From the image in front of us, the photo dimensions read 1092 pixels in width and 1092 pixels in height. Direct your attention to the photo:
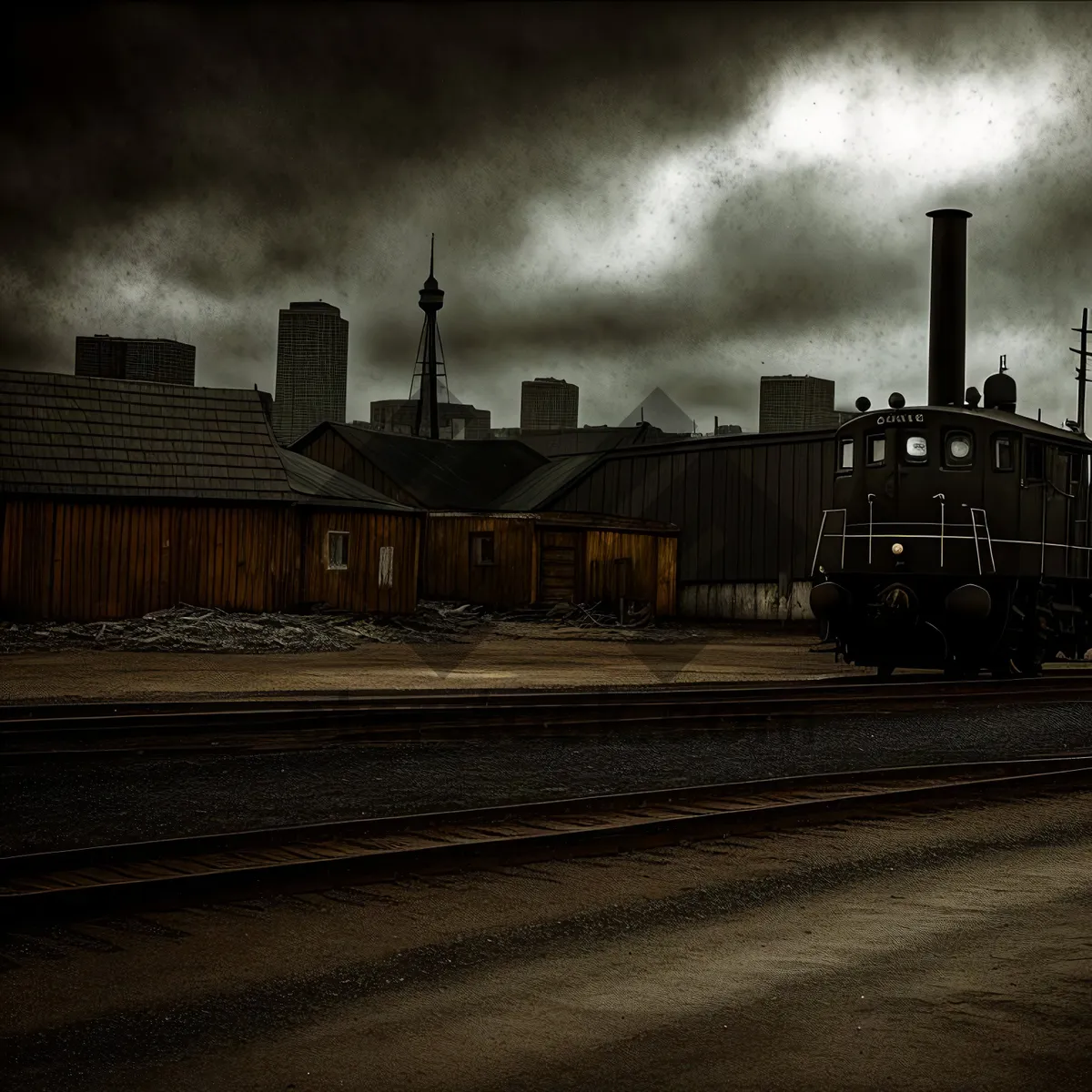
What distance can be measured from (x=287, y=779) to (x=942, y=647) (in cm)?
1152

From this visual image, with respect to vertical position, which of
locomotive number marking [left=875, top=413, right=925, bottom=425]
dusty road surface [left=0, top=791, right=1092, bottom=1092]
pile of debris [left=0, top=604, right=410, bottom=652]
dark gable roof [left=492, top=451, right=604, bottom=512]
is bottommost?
dusty road surface [left=0, top=791, right=1092, bottom=1092]

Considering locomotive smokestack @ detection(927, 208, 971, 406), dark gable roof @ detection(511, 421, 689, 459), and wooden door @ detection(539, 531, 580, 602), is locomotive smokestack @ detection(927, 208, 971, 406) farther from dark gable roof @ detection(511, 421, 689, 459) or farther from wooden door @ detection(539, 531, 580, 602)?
dark gable roof @ detection(511, 421, 689, 459)

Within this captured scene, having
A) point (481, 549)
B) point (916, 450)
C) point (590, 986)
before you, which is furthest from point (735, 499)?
point (590, 986)

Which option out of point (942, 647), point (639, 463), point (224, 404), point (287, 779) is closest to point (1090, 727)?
point (942, 647)

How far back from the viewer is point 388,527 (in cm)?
3102

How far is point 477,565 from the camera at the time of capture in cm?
3603

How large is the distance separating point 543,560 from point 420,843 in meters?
28.1

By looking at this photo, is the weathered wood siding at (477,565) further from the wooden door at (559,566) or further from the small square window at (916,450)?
the small square window at (916,450)

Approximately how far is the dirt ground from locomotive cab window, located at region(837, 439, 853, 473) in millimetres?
3449

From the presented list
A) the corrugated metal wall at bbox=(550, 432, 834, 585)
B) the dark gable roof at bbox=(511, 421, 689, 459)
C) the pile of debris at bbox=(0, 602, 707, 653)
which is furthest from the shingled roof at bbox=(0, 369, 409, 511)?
the dark gable roof at bbox=(511, 421, 689, 459)

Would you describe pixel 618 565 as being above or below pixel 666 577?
above

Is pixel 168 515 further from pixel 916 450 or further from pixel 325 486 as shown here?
pixel 916 450

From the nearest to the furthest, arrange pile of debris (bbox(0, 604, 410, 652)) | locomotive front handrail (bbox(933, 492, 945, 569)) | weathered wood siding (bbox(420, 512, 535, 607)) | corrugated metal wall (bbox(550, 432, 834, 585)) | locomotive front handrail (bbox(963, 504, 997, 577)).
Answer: locomotive front handrail (bbox(963, 504, 997, 577)) → locomotive front handrail (bbox(933, 492, 945, 569)) → pile of debris (bbox(0, 604, 410, 652)) → corrugated metal wall (bbox(550, 432, 834, 585)) → weathered wood siding (bbox(420, 512, 535, 607))

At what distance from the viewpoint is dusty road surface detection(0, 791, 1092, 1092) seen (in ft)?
13.4
